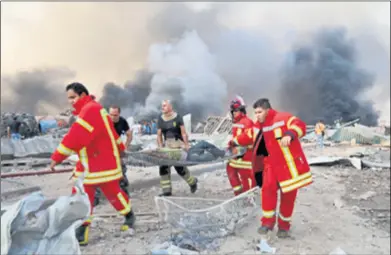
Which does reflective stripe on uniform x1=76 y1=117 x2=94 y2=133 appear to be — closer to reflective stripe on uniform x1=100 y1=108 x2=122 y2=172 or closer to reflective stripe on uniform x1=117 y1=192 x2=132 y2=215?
reflective stripe on uniform x1=100 y1=108 x2=122 y2=172

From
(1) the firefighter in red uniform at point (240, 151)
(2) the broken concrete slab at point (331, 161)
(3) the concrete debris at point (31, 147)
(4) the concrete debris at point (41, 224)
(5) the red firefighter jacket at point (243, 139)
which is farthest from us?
(3) the concrete debris at point (31, 147)

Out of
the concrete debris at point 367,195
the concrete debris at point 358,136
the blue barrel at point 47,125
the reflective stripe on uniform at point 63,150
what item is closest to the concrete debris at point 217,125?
the concrete debris at point 358,136

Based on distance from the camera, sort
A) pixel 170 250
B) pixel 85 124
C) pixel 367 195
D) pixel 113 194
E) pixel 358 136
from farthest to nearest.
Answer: pixel 358 136, pixel 367 195, pixel 113 194, pixel 85 124, pixel 170 250

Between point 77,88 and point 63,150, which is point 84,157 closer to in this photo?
point 63,150

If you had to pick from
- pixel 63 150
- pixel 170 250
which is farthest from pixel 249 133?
pixel 63 150

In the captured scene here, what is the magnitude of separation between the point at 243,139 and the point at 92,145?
181cm

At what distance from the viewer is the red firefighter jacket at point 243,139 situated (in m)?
4.76

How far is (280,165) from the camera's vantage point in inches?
158

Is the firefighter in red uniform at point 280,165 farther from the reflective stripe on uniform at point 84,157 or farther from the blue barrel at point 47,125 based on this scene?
the blue barrel at point 47,125

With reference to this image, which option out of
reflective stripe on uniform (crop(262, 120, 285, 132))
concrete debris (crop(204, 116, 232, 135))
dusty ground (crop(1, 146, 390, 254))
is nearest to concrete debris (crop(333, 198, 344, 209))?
dusty ground (crop(1, 146, 390, 254))

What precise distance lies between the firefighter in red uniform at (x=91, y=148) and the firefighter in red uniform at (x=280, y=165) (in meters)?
1.48

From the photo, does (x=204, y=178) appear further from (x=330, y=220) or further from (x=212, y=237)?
(x=212, y=237)

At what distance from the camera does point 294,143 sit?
4.05m

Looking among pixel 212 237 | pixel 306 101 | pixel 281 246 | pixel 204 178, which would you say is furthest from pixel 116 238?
pixel 306 101
